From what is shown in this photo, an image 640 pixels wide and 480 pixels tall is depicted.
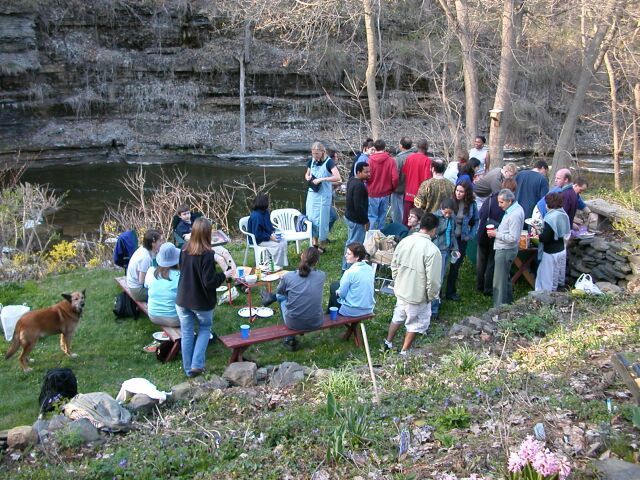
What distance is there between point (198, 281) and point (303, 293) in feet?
3.58

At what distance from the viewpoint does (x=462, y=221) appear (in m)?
8.35

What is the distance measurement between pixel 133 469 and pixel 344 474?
1.45 meters

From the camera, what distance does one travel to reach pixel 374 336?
7.71 metres

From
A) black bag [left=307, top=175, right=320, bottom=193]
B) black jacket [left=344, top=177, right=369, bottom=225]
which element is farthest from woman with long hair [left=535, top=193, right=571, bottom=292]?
black bag [left=307, top=175, right=320, bottom=193]

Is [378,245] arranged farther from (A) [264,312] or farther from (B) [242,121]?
(B) [242,121]

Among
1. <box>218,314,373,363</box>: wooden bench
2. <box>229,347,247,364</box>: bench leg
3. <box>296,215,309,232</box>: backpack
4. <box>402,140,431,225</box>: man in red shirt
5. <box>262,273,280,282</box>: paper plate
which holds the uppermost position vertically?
<box>402,140,431,225</box>: man in red shirt

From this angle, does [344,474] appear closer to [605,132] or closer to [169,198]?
[169,198]

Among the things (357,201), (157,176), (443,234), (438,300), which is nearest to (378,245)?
(357,201)

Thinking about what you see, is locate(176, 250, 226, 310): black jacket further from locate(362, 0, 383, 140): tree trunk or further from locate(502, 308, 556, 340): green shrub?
locate(362, 0, 383, 140): tree trunk

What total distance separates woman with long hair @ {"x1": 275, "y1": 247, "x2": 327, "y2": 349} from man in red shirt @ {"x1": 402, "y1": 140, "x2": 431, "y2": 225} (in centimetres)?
328

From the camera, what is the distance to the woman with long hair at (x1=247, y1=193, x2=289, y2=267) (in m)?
8.78

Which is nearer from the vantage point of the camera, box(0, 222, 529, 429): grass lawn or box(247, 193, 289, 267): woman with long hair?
box(0, 222, 529, 429): grass lawn

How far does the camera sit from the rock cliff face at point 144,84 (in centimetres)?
2845

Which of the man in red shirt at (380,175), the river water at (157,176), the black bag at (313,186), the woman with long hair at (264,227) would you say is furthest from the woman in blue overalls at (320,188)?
the river water at (157,176)
